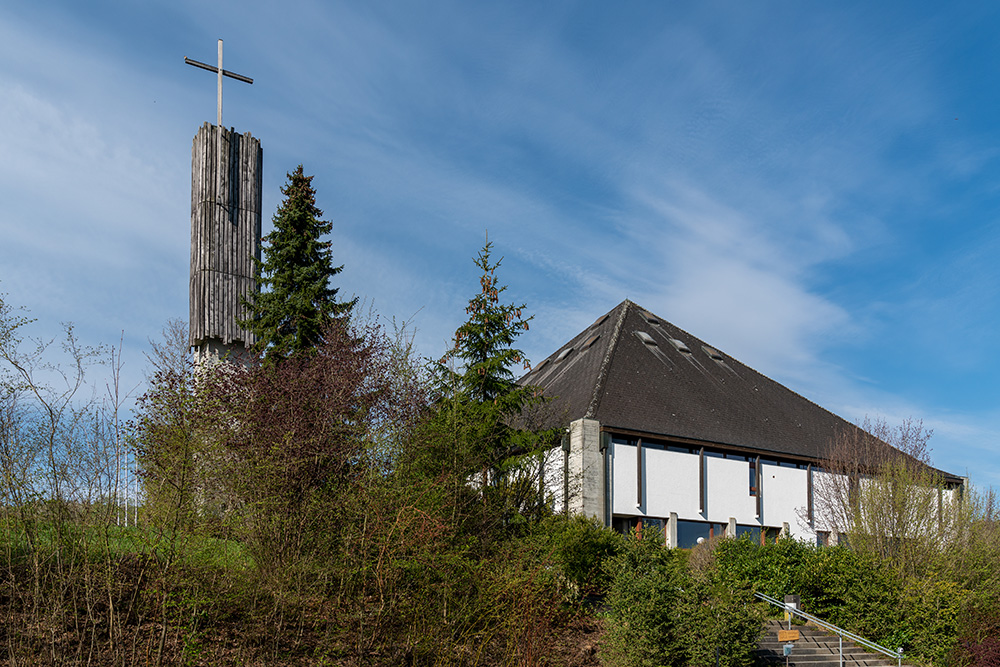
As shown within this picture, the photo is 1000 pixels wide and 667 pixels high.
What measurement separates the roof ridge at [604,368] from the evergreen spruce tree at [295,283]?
688 centimetres

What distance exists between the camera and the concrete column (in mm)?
19844

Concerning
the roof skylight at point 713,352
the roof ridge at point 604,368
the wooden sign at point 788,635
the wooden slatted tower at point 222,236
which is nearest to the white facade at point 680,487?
the roof ridge at point 604,368

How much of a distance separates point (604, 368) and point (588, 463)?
12.3ft

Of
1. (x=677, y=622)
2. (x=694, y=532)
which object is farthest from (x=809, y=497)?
(x=677, y=622)

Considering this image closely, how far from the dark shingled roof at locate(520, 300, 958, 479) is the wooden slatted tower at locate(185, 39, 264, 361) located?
8474 millimetres

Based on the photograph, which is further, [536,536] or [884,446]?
[884,446]

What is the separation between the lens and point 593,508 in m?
19.9

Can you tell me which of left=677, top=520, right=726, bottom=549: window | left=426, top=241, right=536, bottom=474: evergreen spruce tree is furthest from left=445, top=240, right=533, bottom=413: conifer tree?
left=677, top=520, right=726, bottom=549: window

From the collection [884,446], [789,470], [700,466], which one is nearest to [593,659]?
[700,466]

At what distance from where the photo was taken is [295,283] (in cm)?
1941

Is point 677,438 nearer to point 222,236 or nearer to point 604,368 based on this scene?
point 604,368

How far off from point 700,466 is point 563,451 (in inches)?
181

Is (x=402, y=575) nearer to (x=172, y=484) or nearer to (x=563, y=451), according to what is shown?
(x=172, y=484)

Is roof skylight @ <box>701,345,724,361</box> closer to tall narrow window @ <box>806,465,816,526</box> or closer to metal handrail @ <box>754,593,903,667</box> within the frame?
tall narrow window @ <box>806,465,816,526</box>
